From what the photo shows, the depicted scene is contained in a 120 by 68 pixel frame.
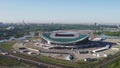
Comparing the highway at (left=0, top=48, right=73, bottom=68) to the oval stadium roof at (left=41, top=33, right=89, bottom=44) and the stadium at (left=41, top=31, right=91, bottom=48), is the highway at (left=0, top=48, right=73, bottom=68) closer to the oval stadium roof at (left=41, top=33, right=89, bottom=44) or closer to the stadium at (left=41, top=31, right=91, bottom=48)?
the stadium at (left=41, top=31, right=91, bottom=48)

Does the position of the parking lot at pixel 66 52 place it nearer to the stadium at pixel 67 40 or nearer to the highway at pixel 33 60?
the stadium at pixel 67 40

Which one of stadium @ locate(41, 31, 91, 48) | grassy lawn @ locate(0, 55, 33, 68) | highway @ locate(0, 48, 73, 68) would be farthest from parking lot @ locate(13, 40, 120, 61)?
grassy lawn @ locate(0, 55, 33, 68)

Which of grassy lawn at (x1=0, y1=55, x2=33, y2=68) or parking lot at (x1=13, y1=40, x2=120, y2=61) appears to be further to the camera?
parking lot at (x1=13, y1=40, x2=120, y2=61)

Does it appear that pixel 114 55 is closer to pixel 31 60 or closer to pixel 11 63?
pixel 31 60

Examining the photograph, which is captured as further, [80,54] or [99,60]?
[80,54]

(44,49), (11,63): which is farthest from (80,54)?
(11,63)

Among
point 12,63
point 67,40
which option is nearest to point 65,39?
point 67,40

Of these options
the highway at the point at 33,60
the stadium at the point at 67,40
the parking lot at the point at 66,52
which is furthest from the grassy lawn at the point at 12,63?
the stadium at the point at 67,40

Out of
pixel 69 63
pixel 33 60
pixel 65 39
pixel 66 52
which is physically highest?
pixel 65 39

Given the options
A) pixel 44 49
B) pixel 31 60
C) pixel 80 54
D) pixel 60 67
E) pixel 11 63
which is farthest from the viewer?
pixel 44 49

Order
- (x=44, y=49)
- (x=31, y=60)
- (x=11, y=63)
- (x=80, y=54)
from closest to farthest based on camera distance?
(x=11, y=63)
(x=31, y=60)
(x=80, y=54)
(x=44, y=49)

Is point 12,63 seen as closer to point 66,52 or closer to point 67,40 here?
point 66,52
